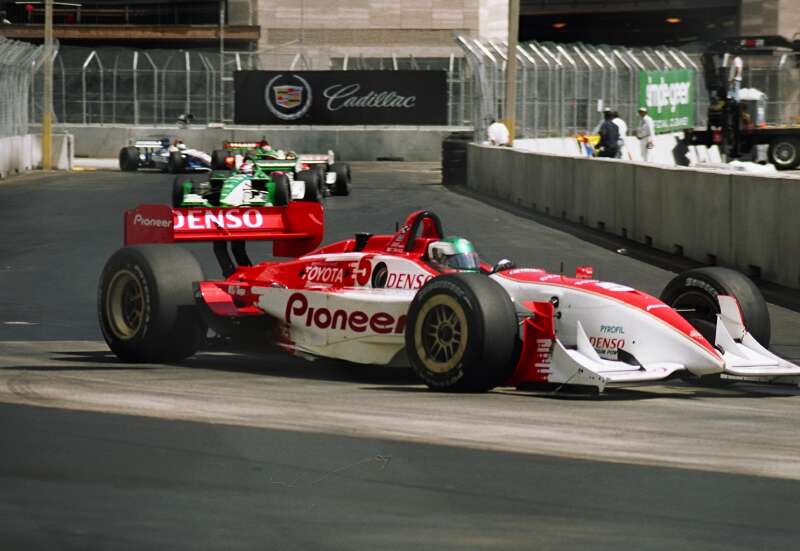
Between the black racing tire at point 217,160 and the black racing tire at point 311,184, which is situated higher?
the black racing tire at point 217,160

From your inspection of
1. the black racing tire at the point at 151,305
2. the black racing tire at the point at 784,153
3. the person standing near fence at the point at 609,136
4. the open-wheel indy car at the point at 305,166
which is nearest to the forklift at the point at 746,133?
the black racing tire at the point at 784,153

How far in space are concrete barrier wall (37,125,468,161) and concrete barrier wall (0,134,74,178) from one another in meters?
8.54

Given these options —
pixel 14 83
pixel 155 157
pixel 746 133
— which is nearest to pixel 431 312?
pixel 14 83

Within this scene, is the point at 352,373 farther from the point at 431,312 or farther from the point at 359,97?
the point at 359,97

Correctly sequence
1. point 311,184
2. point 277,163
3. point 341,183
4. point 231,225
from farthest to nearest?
point 341,183 → point 277,163 → point 311,184 → point 231,225

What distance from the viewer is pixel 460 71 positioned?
186 feet

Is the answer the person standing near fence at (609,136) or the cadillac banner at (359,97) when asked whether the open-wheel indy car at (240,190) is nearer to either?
the person standing near fence at (609,136)

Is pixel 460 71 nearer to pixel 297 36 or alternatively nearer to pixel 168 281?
pixel 297 36

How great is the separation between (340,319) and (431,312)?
41.8 inches

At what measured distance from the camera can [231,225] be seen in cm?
1262

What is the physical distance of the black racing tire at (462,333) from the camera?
29.9 ft

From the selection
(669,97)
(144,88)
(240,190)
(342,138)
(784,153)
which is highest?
(144,88)

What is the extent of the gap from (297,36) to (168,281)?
6482 cm

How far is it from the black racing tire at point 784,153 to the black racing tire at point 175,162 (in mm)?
16014
